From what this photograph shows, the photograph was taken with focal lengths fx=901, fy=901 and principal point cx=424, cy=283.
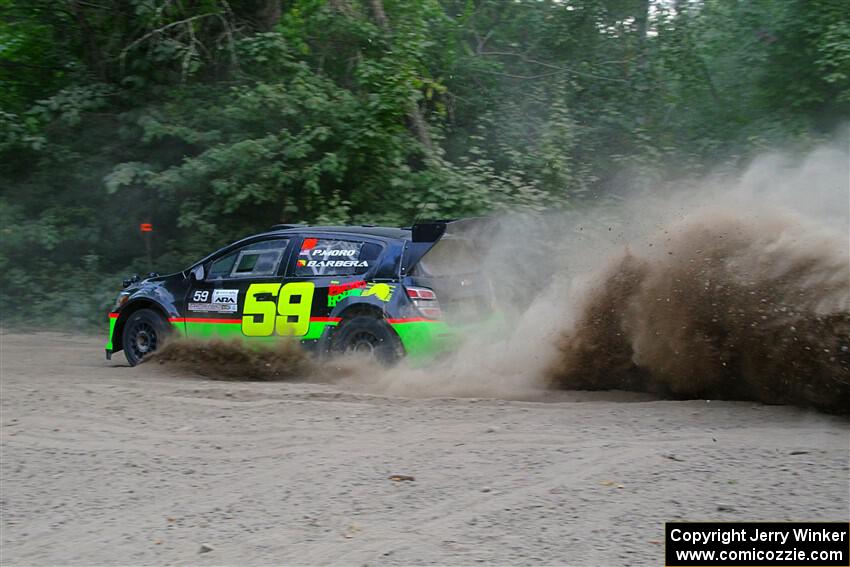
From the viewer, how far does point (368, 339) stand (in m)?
9.31

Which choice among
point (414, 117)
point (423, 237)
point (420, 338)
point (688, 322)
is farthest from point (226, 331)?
point (414, 117)

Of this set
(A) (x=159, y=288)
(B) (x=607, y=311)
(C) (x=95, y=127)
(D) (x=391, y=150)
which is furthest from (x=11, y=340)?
(B) (x=607, y=311)

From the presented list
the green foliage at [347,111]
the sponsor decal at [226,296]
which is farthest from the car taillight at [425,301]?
the green foliage at [347,111]

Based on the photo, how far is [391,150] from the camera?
47.3ft

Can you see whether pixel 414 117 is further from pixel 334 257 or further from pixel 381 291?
pixel 381 291

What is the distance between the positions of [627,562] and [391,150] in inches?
417

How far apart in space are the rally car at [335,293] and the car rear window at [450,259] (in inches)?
0.4

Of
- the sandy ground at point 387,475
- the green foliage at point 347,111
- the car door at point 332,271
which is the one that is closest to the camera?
the sandy ground at point 387,475

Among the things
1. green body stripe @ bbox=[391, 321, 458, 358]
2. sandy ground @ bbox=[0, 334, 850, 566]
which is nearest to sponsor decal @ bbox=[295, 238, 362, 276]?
green body stripe @ bbox=[391, 321, 458, 358]

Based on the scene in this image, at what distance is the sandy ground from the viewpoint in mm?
4980

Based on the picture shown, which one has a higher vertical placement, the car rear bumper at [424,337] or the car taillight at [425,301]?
the car taillight at [425,301]

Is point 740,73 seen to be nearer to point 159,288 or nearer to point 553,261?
point 553,261

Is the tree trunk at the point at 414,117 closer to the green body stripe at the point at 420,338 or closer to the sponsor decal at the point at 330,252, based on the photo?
the sponsor decal at the point at 330,252

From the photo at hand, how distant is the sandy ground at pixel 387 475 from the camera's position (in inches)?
196
